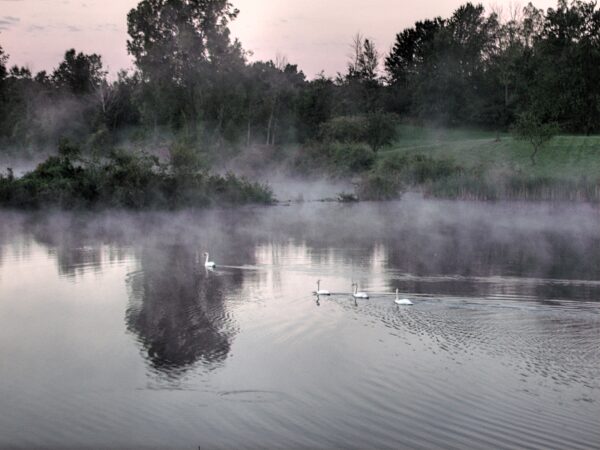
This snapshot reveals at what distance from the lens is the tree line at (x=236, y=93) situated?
75.1 m

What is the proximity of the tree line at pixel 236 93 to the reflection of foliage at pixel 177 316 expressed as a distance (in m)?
47.8

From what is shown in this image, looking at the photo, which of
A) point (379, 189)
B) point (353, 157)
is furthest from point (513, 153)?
point (379, 189)

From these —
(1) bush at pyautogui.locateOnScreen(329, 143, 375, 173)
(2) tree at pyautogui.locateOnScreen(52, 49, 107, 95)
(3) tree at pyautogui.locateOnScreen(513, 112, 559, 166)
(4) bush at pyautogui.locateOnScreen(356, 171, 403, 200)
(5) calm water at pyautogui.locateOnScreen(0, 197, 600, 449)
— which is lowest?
(5) calm water at pyautogui.locateOnScreen(0, 197, 600, 449)

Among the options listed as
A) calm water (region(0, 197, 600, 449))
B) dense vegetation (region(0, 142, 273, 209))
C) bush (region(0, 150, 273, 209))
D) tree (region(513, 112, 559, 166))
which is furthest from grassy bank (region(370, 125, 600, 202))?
calm water (region(0, 197, 600, 449))

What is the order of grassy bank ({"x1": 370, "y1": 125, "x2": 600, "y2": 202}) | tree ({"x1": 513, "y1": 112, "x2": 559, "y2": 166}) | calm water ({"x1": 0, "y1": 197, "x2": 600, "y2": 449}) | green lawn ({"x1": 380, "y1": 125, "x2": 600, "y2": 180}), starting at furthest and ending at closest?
tree ({"x1": 513, "y1": 112, "x2": 559, "y2": 166}) → green lawn ({"x1": 380, "y1": 125, "x2": 600, "y2": 180}) → grassy bank ({"x1": 370, "y1": 125, "x2": 600, "y2": 202}) → calm water ({"x1": 0, "y1": 197, "x2": 600, "y2": 449})

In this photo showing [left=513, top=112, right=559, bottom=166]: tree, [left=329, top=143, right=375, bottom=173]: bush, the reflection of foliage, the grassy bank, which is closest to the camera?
the reflection of foliage

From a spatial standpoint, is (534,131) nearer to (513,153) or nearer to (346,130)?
(513,153)

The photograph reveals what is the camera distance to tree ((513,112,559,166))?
66.0 m

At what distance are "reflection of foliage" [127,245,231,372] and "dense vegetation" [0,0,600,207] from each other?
116ft

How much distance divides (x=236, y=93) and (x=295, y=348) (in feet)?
211

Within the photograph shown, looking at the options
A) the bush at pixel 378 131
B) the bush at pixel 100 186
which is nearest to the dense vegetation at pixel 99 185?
the bush at pixel 100 186

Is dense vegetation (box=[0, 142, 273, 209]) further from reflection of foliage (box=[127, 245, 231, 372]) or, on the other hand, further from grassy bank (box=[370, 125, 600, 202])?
reflection of foliage (box=[127, 245, 231, 372])

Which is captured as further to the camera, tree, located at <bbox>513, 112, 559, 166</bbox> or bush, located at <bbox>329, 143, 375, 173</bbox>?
tree, located at <bbox>513, 112, 559, 166</bbox>

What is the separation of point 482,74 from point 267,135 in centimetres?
3007
